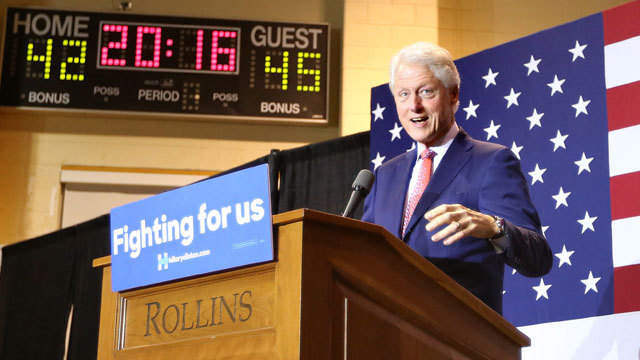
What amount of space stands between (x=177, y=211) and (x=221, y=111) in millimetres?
4445

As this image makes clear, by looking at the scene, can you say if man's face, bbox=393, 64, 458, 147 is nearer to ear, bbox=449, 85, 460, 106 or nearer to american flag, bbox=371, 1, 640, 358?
ear, bbox=449, 85, 460, 106

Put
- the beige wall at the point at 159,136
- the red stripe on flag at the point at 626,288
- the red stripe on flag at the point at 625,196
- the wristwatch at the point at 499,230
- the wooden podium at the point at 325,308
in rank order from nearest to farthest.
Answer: the wooden podium at the point at 325,308 < the wristwatch at the point at 499,230 < the red stripe on flag at the point at 626,288 < the red stripe on flag at the point at 625,196 < the beige wall at the point at 159,136

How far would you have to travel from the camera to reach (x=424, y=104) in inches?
87.7

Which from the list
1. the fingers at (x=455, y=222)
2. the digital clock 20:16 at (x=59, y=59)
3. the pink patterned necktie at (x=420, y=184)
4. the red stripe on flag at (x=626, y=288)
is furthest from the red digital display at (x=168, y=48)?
the fingers at (x=455, y=222)

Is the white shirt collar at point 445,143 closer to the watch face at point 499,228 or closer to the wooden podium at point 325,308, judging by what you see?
the watch face at point 499,228

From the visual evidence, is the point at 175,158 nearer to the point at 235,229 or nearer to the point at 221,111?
the point at 221,111

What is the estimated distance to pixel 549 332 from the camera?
3.40 metres

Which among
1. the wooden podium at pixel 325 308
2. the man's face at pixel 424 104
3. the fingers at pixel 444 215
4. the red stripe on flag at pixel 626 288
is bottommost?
the wooden podium at pixel 325 308

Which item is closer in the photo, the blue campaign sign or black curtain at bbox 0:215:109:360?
the blue campaign sign

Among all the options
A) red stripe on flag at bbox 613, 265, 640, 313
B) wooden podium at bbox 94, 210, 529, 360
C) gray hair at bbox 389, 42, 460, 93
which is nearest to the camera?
wooden podium at bbox 94, 210, 529, 360

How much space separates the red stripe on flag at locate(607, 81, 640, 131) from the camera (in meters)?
3.32

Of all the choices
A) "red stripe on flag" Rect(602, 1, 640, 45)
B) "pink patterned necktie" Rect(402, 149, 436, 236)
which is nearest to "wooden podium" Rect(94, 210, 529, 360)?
"pink patterned necktie" Rect(402, 149, 436, 236)

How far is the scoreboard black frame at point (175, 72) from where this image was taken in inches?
241

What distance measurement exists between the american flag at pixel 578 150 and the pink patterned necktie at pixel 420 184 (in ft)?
4.26
